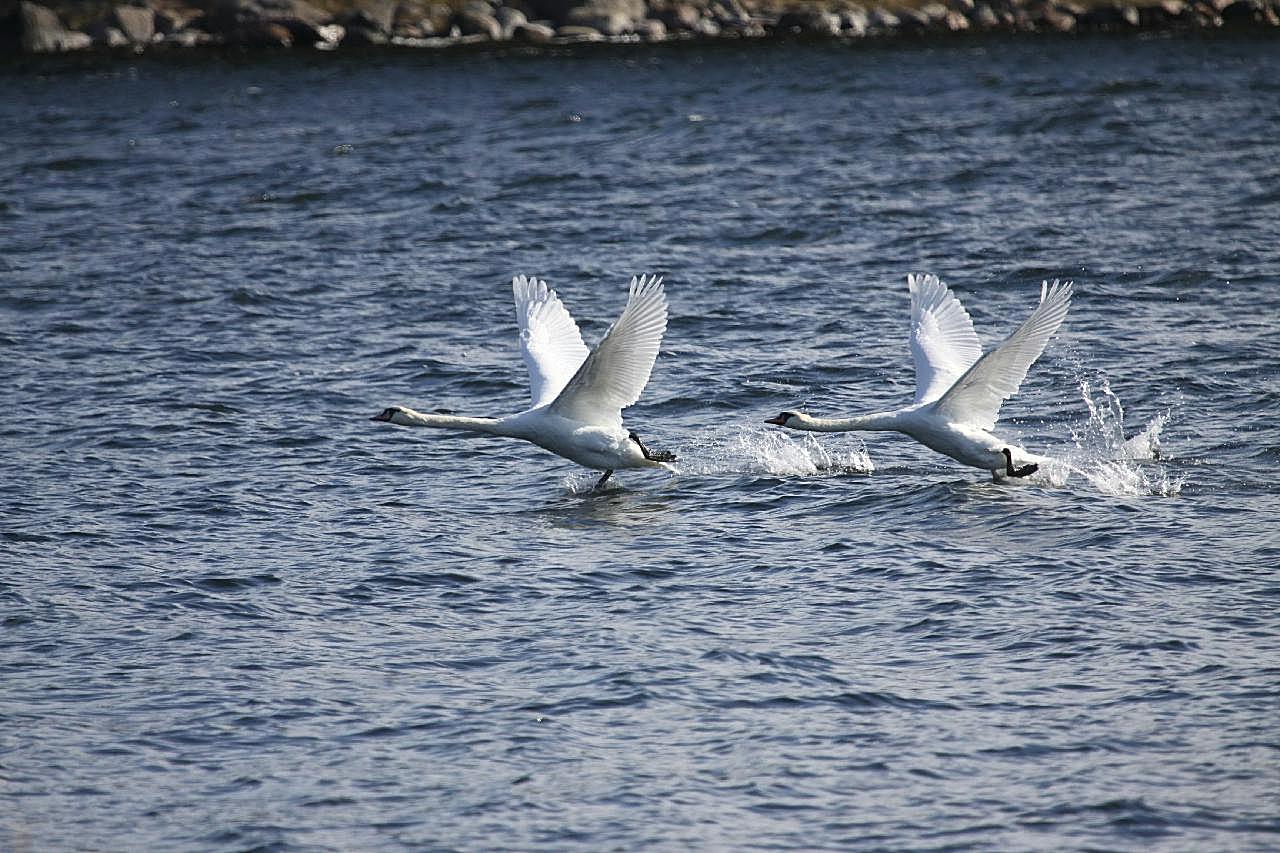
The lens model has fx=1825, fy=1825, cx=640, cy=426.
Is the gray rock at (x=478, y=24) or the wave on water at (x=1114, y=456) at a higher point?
the gray rock at (x=478, y=24)

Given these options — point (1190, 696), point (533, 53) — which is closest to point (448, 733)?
point (1190, 696)

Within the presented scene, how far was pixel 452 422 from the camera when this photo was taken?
14.9 m

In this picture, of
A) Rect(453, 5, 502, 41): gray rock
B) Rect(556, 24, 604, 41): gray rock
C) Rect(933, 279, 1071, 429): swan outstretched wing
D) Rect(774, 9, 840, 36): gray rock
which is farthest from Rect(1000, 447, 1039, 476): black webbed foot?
Rect(453, 5, 502, 41): gray rock

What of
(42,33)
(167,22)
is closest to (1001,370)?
(42,33)

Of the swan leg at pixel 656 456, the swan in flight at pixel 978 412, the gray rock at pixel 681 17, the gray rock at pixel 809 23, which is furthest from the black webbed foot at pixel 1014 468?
the gray rock at pixel 681 17

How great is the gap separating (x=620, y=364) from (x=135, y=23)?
4012 centimetres

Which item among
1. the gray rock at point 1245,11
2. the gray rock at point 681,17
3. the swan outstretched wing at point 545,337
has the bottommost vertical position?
the swan outstretched wing at point 545,337

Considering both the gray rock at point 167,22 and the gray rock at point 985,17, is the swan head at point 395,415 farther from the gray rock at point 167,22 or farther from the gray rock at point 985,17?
the gray rock at point 985,17

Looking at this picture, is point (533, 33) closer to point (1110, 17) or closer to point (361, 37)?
point (361, 37)

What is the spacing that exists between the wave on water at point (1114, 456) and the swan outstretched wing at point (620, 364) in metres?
3.42

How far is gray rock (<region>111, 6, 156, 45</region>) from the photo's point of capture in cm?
5034

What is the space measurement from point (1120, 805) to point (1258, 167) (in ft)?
70.4

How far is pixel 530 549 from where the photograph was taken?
13570 millimetres

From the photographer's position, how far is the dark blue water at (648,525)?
9.64 meters
